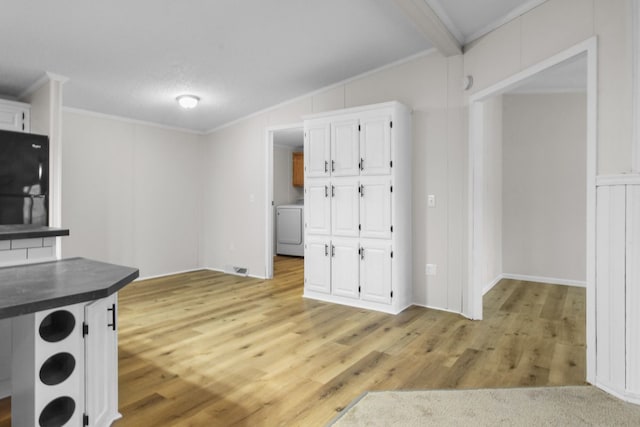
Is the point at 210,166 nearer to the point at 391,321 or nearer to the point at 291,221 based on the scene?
the point at 291,221

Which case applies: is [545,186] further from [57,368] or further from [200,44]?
[57,368]

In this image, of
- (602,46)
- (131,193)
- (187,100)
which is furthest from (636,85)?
(131,193)

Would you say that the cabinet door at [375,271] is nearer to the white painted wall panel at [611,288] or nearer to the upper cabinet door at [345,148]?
the upper cabinet door at [345,148]

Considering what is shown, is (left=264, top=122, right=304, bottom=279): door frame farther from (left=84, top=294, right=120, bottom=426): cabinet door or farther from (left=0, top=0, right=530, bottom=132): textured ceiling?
(left=84, top=294, right=120, bottom=426): cabinet door

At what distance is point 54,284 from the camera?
1.43 metres

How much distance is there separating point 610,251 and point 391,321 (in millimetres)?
1809

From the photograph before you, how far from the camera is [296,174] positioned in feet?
26.1

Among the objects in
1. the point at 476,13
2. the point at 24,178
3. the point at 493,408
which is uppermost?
the point at 476,13

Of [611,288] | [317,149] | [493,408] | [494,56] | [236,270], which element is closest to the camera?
[493,408]

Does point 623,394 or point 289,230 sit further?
point 289,230

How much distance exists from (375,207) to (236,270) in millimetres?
2722

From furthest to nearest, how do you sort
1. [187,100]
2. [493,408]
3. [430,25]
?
[187,100]
[430,25]
[493,408]

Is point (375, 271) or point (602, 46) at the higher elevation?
point (602, 46)

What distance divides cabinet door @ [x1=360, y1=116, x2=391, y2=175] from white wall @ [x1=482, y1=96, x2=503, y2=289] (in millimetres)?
1515
